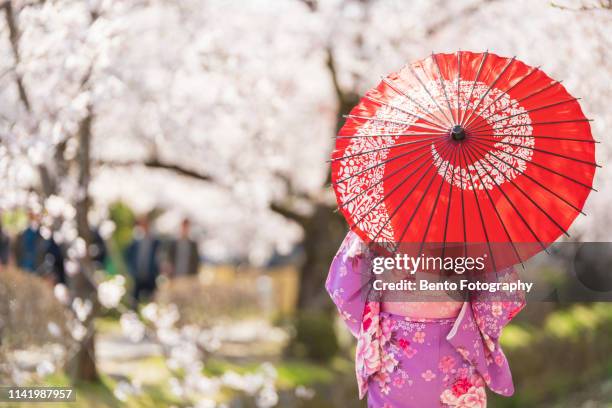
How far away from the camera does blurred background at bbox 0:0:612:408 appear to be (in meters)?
4.82

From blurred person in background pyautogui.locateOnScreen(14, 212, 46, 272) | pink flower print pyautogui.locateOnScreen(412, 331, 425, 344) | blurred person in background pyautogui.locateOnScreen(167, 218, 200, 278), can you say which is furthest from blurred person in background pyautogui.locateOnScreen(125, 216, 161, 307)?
pink flower print pyautogui.locateOnScreen(412, 331, 425, 344)

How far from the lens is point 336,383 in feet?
21.0

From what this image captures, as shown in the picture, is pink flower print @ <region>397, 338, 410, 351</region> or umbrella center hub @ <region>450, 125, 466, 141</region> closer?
umbrella center hub @ <region>450, 125, 466, 141</region>

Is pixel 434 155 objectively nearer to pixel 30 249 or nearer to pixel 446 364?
pixel 446 364

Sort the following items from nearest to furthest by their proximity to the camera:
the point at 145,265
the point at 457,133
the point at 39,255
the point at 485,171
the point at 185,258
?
the point at 457,133, the point at 485,171, the point at 39,255, the point at 185,258, the point at 145,265

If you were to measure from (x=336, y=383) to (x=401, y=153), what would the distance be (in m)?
3.82

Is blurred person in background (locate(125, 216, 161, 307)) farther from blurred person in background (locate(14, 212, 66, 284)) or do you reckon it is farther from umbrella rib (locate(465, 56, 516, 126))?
umbrella rib (locate(465, 56, 516, 126))

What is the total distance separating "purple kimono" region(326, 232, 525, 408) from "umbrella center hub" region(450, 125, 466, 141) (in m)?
0.61

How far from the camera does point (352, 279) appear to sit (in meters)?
3.17

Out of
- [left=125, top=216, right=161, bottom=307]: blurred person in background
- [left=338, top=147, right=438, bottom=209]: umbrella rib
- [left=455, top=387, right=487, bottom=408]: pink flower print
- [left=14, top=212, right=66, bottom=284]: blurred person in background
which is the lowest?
[left=125, top=216, right=161, bottom=307]: blurred person in background

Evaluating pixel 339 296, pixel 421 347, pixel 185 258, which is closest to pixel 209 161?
pixel 185 258

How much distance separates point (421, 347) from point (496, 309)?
1.17 feet

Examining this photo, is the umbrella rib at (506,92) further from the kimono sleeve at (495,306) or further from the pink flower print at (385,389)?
the pink flower print at (385,389)

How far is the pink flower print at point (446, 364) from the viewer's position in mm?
3098
